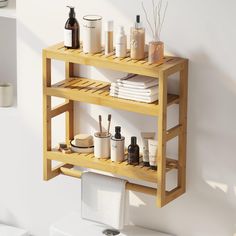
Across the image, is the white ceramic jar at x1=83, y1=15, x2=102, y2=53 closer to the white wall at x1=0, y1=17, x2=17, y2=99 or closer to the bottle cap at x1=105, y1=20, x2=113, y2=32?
the bottle cap at x1=105, y1=20, x2=113, y2=32

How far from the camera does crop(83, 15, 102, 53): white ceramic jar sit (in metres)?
3.59

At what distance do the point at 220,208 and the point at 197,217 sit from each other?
0.13 meters

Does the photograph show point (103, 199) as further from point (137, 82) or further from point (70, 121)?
point (137, 82)

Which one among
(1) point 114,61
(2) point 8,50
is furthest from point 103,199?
(2) point 8,50

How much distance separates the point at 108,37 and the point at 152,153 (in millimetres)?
502

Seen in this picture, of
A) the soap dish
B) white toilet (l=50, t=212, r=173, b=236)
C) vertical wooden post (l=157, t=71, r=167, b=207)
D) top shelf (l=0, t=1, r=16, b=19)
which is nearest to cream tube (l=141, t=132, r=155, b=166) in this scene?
vertical wooden post (l=157, t=71, r=167, b=207)

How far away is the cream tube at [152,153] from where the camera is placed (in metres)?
3.56

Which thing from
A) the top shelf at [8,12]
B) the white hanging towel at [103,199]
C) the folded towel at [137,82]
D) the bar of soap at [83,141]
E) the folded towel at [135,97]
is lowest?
the white hanging towel at [103,199]

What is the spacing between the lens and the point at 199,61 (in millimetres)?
3531

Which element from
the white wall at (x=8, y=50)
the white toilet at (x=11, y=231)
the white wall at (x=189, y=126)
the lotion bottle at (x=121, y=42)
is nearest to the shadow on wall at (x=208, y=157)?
the white wall at (x=189, y=126)

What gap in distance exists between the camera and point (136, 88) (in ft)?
11.5

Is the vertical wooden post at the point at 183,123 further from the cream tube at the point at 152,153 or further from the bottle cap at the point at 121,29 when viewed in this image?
the bottle cap at the point at 121,29

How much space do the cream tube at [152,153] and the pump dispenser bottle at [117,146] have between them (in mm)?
136

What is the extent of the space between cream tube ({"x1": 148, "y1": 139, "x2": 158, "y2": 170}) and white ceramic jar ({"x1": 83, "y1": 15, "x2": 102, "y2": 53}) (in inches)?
17.2
